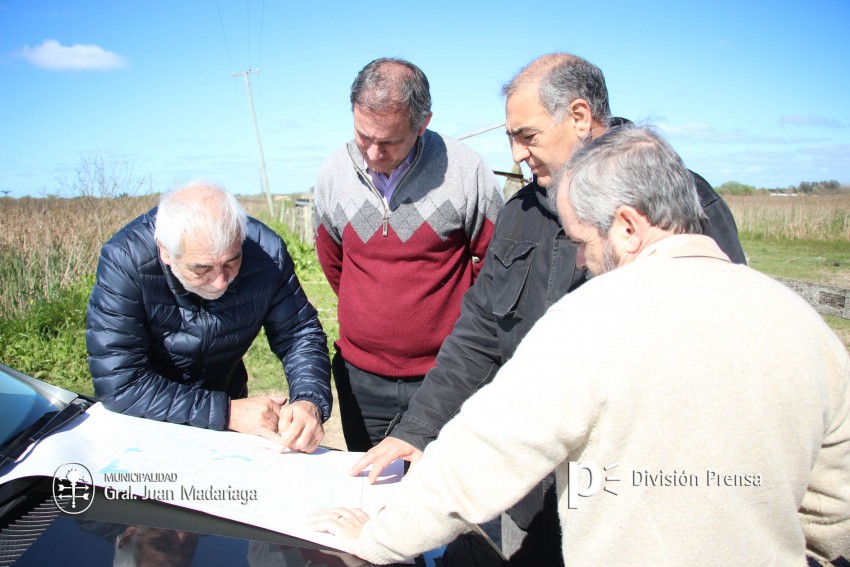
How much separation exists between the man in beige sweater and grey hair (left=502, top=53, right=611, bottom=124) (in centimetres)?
88

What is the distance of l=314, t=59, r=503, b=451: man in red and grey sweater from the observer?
2795 millimetres

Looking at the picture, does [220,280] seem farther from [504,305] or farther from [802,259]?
[802,259]

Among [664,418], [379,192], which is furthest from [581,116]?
[664,418]

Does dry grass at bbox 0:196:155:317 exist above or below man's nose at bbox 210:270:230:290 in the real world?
below

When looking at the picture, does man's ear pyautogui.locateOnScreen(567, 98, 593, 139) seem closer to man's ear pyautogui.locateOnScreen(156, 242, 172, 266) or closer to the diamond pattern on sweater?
the diamond pattern on sweater

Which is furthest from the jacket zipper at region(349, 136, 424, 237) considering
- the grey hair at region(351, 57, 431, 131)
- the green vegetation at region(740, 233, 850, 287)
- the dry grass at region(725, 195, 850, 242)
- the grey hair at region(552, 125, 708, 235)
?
the dry grass at region(725, 195, 850, 242)

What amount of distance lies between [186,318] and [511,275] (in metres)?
1.13

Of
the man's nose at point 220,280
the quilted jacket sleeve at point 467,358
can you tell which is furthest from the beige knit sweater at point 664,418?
the man's nose at point 220,280

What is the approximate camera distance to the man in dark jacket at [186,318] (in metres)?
1.98

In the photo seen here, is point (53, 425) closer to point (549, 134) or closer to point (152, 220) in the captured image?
point (152, 220)

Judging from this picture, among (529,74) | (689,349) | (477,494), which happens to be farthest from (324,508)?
(529,74)

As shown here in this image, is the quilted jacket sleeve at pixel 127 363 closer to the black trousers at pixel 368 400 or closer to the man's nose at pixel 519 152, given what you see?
the black trousers at pixel 368 400

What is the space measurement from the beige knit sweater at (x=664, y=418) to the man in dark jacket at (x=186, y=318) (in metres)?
0.97

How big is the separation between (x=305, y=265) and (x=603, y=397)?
39.5ft
